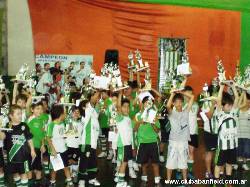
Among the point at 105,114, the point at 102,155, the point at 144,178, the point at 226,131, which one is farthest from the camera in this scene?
the point at 102,155

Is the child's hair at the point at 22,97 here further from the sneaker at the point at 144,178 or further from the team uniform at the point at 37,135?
the sneaker at the point at 144,178

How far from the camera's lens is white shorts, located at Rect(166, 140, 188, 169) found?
6.86 meters

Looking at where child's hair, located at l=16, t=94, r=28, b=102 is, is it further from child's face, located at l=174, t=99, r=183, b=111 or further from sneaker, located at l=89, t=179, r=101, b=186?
child's face, located at l=174, t=99, r=183, b=111

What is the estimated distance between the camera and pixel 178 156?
6.89m

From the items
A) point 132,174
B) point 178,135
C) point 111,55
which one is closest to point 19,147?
point 132,174

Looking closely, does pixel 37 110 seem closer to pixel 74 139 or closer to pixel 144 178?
pixel 74 139

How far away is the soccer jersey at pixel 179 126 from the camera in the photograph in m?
6.88

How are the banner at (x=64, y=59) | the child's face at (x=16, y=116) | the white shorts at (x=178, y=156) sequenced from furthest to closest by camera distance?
1. the banner at (x=64, y=59)
2. the white shorts at (x=178, y=156)
3. the child's face at (x=16, y=116)

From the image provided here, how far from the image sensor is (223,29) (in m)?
Answer: 13.0

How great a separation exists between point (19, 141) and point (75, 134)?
3.52 feet

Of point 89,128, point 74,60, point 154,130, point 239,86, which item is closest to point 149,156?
point 154,130

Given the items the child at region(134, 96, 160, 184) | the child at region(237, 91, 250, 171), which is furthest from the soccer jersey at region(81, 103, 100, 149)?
the child at region(237, 91, 250, 171)

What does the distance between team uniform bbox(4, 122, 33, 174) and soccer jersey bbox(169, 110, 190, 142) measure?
6.94 ft

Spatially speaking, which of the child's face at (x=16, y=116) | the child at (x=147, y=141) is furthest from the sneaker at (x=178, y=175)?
the child's face at (x=16, y=116)
